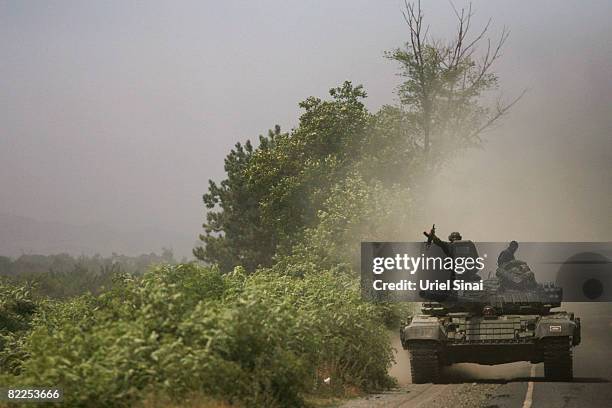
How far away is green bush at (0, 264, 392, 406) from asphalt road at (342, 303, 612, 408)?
5.03 ft

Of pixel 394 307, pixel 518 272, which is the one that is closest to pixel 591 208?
pixel 394 307

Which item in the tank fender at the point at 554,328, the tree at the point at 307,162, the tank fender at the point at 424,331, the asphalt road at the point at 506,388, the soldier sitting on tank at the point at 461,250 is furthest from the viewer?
the tree at the point at 307,162

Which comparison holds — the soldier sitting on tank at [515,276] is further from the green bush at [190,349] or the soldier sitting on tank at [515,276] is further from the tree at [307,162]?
the tree at [307,162]

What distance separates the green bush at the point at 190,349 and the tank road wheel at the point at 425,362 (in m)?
1.65

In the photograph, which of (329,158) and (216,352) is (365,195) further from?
(216,352)

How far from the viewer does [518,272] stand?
24406mm

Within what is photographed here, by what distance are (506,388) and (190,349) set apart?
8477 mm

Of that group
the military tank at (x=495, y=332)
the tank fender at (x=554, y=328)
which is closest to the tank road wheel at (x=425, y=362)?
the military tank at (x=495, y=332)

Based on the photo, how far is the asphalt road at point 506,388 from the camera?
61.8 ft

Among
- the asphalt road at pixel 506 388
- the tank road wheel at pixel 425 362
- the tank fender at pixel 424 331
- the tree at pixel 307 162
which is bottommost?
the asphalt road at pixel 506 388

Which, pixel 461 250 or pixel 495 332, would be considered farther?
pixel 461 250

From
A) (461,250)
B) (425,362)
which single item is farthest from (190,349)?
(461,250)

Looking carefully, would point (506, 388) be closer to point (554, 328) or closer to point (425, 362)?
point (554, 328)

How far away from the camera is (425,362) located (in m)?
22.9
